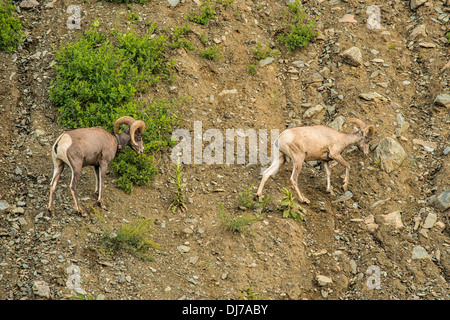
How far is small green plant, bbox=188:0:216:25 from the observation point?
646 inches

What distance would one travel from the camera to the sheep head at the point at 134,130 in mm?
12344

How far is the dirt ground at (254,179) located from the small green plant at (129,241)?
0.58ft

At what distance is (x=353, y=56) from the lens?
1578cm

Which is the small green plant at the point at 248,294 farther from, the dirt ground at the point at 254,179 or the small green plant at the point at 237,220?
the small green plant at the point at 237,220

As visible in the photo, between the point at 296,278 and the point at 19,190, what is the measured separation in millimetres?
6663

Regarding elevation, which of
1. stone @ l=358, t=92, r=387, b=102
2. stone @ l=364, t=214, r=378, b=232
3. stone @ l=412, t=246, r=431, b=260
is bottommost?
stone @ l=364, t=214, r=378, b=232

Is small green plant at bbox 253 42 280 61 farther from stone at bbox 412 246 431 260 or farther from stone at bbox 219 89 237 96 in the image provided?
stone at bbox 412 246 431 260

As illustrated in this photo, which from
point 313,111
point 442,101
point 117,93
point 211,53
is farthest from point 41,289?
point 442,101

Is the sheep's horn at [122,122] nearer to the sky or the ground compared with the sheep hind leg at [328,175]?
nearer to the sky

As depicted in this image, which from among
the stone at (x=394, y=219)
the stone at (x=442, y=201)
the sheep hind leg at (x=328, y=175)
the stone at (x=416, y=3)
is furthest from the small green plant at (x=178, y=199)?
the stone at (x=416, y=3)

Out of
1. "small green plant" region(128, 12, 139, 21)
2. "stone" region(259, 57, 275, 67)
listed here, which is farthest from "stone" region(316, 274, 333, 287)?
"small green plant" region(128, 12, 139, 21)

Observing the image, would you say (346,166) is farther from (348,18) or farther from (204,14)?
(204,14)

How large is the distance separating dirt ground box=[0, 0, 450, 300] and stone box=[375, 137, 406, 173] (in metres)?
0.25

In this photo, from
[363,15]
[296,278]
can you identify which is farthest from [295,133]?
[363,15]
